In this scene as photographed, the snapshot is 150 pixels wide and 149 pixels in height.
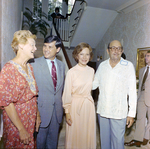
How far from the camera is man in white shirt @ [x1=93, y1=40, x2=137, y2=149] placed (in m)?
1.78

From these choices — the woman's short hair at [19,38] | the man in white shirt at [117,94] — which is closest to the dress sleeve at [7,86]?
the woman's short hair at [19,38]

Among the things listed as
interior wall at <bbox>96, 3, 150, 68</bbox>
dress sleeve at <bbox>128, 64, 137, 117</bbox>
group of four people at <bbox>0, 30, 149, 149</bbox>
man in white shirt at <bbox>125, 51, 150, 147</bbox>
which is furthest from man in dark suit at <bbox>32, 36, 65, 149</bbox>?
interior wall at <bbox>96, 3, 150, 68</bbox>

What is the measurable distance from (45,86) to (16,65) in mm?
492

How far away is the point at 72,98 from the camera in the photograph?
195cm

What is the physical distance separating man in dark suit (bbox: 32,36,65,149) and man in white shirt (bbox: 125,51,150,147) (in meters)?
1.61

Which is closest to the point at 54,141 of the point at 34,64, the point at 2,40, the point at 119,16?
the point at 34,64

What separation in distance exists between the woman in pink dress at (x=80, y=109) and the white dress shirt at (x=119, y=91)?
230mm

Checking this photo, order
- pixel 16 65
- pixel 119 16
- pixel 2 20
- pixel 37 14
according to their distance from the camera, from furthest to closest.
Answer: pixel 37 14
pixel 119 16
pixel 2 20
pixel 16 65

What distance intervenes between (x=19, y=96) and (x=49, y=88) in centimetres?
45

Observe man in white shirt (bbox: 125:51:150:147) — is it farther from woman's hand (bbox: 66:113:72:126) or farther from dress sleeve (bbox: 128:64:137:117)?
woman's hand (bbox: 66:113:72:126)

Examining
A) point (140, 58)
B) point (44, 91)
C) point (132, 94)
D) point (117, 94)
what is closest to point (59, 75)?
point (44, 91)

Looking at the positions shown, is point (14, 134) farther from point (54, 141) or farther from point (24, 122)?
point (54, 141)

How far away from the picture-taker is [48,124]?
1.83 m

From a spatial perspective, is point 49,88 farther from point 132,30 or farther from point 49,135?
point 132,30
